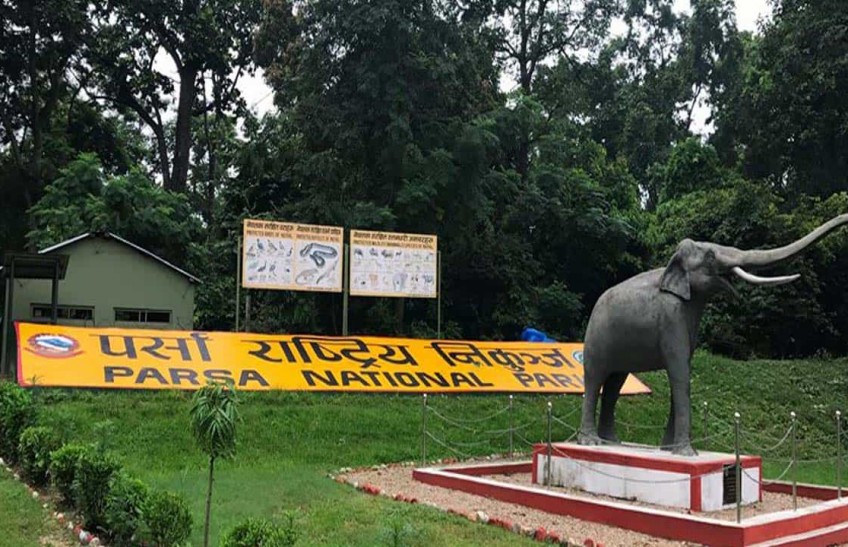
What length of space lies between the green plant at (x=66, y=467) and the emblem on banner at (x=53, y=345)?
6.45 meters

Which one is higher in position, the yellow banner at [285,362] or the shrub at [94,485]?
the yellow banner at [285,362]

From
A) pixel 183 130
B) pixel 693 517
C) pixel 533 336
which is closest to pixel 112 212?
pixel 183 130

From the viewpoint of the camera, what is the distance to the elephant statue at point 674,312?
10.5 meters

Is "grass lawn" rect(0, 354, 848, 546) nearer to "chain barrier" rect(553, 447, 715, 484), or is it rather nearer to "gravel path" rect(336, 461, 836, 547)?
"gravel path" rect(336, 461, 836, 547)

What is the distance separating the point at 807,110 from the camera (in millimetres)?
24844

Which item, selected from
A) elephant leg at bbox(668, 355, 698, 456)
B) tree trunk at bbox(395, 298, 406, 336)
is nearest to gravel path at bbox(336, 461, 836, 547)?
elephant leg at bbox(668, 355, 698, 456)

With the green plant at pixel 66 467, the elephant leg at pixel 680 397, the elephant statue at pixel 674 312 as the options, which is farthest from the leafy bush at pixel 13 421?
the elephant leg at pixel 680 397

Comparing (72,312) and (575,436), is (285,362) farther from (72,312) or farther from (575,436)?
(72,312)

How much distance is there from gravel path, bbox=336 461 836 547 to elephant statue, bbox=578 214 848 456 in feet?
4.04

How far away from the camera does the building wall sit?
20.1 meters

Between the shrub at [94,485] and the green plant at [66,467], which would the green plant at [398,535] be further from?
the green plant at [66,467]

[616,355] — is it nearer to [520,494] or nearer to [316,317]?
[520,494]

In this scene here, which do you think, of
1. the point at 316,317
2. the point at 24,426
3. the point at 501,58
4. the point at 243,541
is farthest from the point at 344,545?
the point at 501,58

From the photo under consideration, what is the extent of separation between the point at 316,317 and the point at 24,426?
42.1 feet
